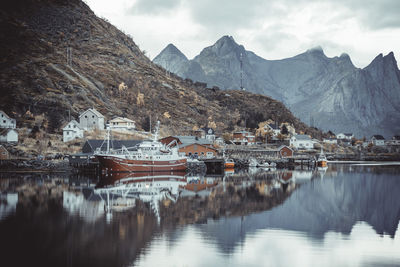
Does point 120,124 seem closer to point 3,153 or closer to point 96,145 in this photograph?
point 96,145

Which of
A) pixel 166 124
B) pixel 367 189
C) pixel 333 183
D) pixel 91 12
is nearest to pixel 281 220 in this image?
pixel 367 189

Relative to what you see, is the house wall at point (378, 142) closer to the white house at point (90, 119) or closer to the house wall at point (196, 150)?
the house wall at point (196, 150)

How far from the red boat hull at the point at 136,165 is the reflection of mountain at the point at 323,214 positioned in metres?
26.2

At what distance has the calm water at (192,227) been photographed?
62.6ft

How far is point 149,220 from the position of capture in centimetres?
2716

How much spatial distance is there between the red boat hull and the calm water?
20.0 m

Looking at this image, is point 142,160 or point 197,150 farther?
point 197,150

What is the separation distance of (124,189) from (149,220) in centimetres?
1786

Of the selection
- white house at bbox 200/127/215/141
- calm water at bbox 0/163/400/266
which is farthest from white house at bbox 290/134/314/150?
calm water at bbox 0/163/400/266

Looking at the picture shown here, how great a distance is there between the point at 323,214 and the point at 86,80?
4060 inches

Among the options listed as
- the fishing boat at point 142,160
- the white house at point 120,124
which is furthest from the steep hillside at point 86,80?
the fishing boat at point 142,160

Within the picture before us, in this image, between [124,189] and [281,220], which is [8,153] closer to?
[124,189]

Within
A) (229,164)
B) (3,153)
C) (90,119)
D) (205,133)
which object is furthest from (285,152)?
(3,153)

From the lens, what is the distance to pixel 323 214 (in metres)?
33.5
